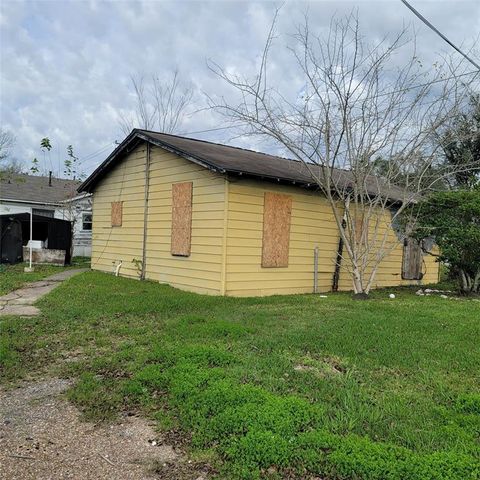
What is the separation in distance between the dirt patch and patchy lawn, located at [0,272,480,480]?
175 millimetres

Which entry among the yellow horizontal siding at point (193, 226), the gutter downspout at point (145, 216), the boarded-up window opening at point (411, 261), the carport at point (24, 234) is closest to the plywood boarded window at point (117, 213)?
the gutter downspout at point (145, 216)

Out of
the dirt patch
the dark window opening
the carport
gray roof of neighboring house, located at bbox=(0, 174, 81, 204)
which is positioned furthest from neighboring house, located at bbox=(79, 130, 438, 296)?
gray roof of neighboring house, located at bbox=(0, 174, 81, 204)

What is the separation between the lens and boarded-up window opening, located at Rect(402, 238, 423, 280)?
13.8 meters

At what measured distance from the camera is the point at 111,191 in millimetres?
14117

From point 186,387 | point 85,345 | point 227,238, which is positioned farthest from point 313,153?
point 186,387

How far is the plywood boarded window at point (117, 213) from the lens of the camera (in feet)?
44.3

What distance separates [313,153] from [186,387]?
23.1ft

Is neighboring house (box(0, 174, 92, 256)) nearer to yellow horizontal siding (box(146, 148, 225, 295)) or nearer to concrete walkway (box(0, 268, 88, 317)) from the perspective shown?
concrete walkway (box(0, 268, 88, 317))

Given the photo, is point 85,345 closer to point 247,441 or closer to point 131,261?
point 247,441

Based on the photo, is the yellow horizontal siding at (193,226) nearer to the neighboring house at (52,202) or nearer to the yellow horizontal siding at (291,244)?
the yellow horizontal siding at (291,244)

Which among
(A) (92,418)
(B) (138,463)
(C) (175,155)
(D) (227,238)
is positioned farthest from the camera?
(C) (175,155)

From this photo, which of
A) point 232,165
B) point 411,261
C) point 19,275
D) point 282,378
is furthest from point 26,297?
point 411,261

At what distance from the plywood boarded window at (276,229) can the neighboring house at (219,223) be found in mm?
22

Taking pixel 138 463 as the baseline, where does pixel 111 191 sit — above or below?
above
